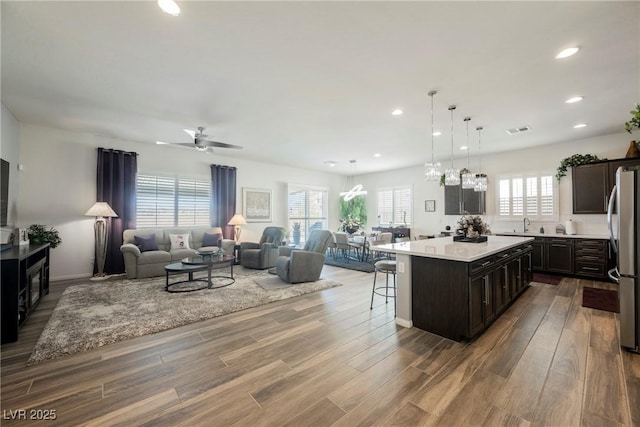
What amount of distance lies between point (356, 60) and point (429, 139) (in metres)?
3.43

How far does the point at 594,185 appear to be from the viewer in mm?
5305

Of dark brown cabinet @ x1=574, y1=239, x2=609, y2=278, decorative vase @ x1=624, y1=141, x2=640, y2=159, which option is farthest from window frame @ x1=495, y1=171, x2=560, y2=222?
decorative vase @ x1=624, y1=141, x2=640, y2=159

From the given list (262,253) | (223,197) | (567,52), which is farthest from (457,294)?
(223,197)

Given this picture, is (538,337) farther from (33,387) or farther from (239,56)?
(33,387)

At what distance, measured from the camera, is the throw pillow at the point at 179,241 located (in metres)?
5.96

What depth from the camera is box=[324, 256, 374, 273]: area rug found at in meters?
6.40

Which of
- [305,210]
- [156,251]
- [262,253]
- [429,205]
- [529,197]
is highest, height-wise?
[529,197]

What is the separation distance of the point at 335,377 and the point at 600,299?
4567mm

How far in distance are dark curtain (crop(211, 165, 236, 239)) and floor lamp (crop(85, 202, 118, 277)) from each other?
2214 millimetres

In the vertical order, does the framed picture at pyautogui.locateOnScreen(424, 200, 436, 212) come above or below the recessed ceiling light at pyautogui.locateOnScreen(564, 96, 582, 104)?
below

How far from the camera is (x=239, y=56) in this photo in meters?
2.70

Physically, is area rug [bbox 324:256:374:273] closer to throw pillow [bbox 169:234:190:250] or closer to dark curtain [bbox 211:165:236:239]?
dark curtain [bbox 211:165:236:239]

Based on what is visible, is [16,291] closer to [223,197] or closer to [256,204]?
[223,197]

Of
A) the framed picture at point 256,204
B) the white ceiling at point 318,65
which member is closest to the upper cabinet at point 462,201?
the white ceiling at point 318,65
